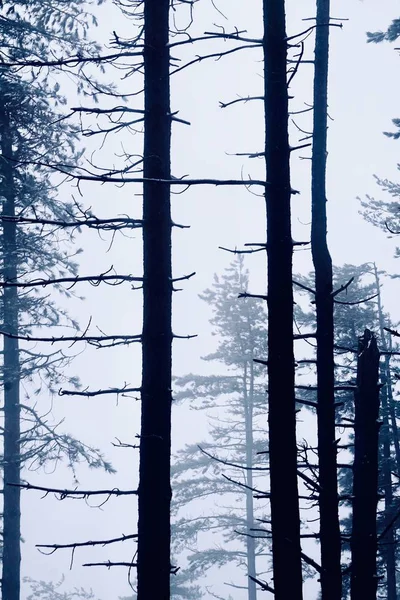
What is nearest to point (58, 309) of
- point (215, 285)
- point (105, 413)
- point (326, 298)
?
point (326, 298)

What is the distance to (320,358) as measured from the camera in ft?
24.7

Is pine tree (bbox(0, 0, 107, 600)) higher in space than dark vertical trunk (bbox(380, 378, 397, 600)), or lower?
higher

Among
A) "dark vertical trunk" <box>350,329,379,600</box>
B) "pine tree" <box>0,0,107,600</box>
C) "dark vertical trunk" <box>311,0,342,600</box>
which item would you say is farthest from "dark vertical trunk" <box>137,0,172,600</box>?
"pine tree" <box>0,0,107,600</box>

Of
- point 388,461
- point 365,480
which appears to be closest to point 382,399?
point 388,461

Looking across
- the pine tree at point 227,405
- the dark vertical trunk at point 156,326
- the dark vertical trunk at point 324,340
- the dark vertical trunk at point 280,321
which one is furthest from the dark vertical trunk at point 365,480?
the pine tree at point 227,405

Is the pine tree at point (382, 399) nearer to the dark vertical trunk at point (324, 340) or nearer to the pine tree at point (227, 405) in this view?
the pine tree at point (227, 405)

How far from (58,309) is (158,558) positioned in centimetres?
1147

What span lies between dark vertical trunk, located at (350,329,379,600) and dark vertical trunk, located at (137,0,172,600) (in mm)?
2014

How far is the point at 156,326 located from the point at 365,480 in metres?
2.76

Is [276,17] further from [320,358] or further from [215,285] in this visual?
[215,285]

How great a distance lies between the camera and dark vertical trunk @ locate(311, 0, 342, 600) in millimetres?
6699

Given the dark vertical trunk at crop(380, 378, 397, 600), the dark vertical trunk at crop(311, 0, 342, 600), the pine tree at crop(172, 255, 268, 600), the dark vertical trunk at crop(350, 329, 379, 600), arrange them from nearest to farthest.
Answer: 1. the dark vertical trunk at crop(350, 329, 379, 600)
2. the dark vertical trunk at crop(311, 0, 342, 600)
3. the dark vertical trunk at crop(380, 378, 397, 600)
4. the pine tree at crop(172, 255, 268, 600)

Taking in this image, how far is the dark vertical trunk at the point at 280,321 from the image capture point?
495cm

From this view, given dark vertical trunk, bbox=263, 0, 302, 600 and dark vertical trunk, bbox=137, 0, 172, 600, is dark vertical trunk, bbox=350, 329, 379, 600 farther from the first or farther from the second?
Answer: dark vertical trunk, bbox=137, 0, 172, 600
